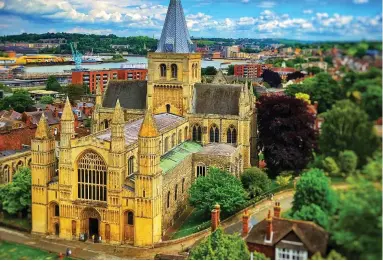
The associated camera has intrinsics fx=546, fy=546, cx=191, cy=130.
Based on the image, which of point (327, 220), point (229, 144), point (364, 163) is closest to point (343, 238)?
point (327, 220)

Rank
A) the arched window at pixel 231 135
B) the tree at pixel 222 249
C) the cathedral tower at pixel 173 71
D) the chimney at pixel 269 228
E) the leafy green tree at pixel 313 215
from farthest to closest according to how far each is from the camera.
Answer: the arched window at pixel 231 135 < the cathedral tower at pixel 173 71 < the tree at pixel 222 249 < the chimney at pixel 269 228 < the leafy green tree at pixel 313 215

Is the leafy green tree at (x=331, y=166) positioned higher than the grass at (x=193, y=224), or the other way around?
the leafy green tree at (x=331, y=166)

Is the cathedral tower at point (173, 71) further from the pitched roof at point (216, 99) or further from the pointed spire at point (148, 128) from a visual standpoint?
the pointed spire at point (148, 128)

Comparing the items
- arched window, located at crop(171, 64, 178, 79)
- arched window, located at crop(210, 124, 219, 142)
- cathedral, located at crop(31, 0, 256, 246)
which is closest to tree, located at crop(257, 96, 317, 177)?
cathedral, located at crop(31, 0, 256, 246)

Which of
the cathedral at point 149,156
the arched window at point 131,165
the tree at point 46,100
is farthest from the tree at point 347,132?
the tree at point 46,100

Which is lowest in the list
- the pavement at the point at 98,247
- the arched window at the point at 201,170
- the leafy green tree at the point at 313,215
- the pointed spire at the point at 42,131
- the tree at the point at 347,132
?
the pavement at the point at 98,247

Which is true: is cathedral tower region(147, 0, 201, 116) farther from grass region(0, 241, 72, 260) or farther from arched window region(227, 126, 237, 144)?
grass region(0, 241, 72, 260)
